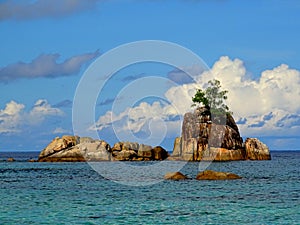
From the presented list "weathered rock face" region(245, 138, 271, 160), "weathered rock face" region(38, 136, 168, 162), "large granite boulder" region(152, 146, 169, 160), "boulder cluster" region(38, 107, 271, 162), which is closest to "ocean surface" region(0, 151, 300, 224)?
"boulder cluster" region(38, 107, 271, 162)

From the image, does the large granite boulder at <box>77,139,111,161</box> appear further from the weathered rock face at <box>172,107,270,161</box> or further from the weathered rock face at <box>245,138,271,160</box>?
the weathered rock face at <box>245,138,271,160</box>

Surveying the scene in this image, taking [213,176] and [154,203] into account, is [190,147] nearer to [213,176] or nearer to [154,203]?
[213,176]

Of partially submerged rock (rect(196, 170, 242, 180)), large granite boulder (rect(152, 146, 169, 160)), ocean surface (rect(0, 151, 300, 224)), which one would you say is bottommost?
ocean surface (rect(0, 151, 300, 224))

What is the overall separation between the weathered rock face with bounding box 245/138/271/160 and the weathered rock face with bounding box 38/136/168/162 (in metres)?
22.8

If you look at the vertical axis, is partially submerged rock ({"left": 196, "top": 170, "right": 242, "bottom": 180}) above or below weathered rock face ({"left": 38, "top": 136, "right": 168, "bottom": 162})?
below

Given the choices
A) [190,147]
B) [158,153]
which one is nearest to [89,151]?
[158,153]

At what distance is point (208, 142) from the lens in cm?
14375

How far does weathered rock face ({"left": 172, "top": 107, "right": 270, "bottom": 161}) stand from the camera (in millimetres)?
143750

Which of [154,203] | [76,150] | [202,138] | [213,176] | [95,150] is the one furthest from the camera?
[76,150]

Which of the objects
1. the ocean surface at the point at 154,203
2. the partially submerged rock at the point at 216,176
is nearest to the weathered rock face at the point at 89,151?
the partially submerged rock at the point at 216,176

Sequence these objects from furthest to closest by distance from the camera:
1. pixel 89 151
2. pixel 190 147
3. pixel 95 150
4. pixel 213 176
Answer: pixel 89 151, pixel 95 150, pixel 190 147, pixel 213 176

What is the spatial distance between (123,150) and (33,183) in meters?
79.2

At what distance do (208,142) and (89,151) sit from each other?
106ft

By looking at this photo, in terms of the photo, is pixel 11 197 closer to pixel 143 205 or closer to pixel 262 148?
pixel 143 205
